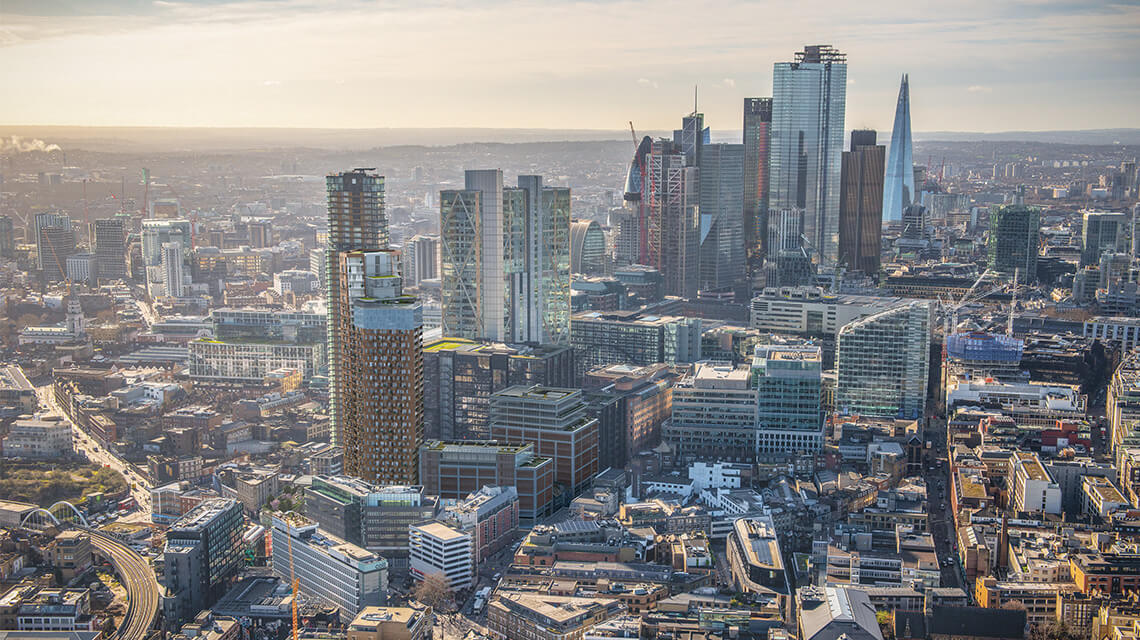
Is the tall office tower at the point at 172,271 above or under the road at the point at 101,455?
above

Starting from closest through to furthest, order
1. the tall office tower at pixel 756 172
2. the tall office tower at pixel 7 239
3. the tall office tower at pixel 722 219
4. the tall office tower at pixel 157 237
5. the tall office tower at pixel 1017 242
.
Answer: the tall office tower at pixel 7 239 → the tall office tower at pixel 157 237 → the tall office tower at pixel 1017 242 → the tall office tower at pixel 722 219 → the tall office tower at pixel 756 172

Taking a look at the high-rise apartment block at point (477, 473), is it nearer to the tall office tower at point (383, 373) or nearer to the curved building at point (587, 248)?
the tall office tower at point (383, 373)

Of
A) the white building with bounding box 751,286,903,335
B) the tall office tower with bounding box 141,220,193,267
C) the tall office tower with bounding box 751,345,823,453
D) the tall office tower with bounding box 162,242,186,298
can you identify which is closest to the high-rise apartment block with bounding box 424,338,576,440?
the tall office tower with bounding box 751,345,823,453

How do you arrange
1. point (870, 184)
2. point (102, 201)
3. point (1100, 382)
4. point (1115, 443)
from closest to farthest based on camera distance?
point (1115, 443)
point (1100, 382)
point (102, 201)
point (870, 184)

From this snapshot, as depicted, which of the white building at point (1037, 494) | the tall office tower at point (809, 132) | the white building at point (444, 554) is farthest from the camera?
the tall office tower at point (809, 132)

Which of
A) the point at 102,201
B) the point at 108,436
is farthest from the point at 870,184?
the point at 108,436

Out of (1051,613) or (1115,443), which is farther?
(1115,443)

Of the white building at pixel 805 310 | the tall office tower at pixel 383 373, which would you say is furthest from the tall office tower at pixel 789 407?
the white building at pixel 805 310

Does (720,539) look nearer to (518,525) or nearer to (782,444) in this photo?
(518,525)
